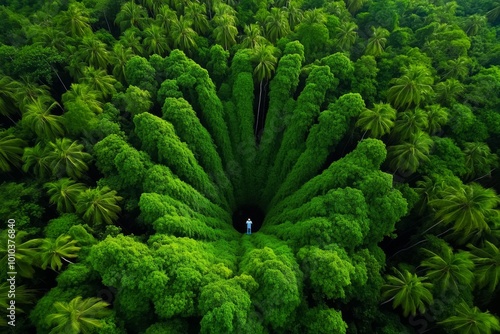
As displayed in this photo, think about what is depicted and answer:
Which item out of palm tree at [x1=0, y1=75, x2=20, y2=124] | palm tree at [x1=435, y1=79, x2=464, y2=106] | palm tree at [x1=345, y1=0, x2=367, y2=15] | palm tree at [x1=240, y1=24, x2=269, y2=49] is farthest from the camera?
palm tree at [x1=345, y1=0, x2=367, y2=15]

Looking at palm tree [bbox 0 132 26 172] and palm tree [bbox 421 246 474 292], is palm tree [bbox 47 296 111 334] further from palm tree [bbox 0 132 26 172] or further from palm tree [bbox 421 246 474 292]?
palm tree [bbox 421 246 474 292]

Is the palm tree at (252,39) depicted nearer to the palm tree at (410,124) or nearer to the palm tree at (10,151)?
the palm tree at (410,124)

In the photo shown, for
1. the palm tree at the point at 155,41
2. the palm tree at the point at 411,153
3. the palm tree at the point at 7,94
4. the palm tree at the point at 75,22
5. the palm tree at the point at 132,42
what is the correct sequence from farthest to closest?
the palm tree at the point at 155,41, the palm tree at the point at 75,22, the palm tree at the point at 132,42, the palm tree at the point at 7,94, the palm tree at the point at 411,153

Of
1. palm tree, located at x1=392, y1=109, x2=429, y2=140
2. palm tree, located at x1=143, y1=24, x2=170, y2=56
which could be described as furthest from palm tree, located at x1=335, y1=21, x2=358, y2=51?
palm tree, located at x1=143, y1=24, x2=170, y2=56

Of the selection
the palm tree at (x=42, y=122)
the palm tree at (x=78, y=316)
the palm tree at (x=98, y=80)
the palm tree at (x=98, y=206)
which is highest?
the palm tree at (x=98, y=80)

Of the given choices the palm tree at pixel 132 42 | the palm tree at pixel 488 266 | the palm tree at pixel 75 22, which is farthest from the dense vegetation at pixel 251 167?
the palm tree at pixel 75 22

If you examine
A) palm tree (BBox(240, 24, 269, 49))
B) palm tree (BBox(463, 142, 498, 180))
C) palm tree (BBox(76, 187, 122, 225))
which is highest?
palm tree (BBox(240, 24, 269, 49))
